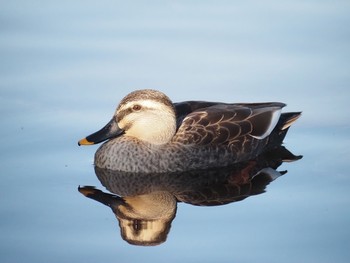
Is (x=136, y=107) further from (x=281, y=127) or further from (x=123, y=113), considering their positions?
(x=281, y=127)

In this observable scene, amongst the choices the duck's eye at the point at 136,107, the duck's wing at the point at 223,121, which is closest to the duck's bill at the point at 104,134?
the duck's eye at the point at 136,107

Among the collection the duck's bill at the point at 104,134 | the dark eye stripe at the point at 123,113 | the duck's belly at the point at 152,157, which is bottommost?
the duck's belly at the point at 152,157

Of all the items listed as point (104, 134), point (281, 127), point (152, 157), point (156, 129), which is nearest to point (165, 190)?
point (152, 157)

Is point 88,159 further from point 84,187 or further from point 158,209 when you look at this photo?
point 158,209

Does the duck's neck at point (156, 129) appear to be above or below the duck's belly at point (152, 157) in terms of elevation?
above

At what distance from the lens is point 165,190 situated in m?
13.3

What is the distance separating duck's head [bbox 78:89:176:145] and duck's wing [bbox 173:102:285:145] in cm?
26

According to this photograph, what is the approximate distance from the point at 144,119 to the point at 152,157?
563 mm

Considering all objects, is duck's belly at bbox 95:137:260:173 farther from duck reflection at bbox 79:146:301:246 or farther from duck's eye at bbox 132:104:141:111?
duck's eye at bbox 132:104:141:111

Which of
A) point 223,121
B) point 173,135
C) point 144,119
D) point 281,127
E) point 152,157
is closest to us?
point 152,157

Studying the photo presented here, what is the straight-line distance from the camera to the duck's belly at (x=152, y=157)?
14.2m

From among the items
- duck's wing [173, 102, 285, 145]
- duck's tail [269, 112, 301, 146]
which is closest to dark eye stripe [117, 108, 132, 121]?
duck's wing [173, 102, 285, 145]

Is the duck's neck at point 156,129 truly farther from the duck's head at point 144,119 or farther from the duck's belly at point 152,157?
the duck's belly at point 152,157

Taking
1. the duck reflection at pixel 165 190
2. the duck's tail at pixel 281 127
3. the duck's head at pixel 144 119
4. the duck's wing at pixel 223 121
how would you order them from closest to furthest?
the duck reflection at pixel 165 190 → the duck's head at pixel 144 119 → the duck's wing at pixel 223 121 → the duck's tail at pixel 281 127
